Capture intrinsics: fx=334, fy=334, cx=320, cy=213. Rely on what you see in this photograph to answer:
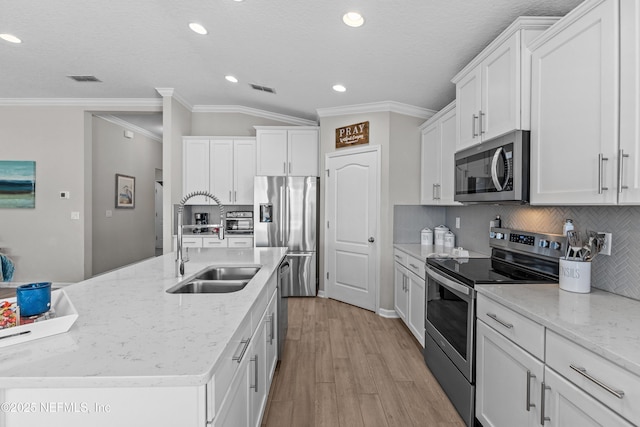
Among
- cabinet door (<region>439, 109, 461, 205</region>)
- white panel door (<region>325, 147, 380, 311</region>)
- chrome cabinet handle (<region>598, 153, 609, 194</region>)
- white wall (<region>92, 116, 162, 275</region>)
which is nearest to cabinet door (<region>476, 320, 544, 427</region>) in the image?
chrome cabinet handle (<region>598, 153, 609, 194</region>)

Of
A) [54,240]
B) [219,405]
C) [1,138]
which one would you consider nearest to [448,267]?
[219,405]

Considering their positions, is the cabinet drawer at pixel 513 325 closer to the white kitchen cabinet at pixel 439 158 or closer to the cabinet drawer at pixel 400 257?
the white kitchen cabinet at pixel 439 158

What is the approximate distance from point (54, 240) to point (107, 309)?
497 centimetres

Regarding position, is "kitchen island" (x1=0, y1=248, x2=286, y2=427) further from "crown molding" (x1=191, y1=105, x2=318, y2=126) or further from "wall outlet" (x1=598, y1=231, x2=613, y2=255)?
"crown molding" (x1=191, y1=105, x2=318, y2=126)

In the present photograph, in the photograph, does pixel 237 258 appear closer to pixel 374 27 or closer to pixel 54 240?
pixel 374 27

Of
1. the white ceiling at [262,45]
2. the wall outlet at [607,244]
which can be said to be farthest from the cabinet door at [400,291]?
the white ceiling at [262,45]

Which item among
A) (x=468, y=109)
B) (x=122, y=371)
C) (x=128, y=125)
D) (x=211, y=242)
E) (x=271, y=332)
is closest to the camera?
(x=122, y=371)

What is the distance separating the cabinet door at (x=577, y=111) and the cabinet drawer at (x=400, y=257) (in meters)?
1.71

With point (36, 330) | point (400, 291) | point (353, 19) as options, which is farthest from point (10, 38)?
point (400, 291)

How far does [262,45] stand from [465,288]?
267 cm

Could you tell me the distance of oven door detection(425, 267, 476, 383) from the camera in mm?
1899

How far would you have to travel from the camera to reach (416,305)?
3078 millimetres

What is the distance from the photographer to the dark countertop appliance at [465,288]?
6.23 feet

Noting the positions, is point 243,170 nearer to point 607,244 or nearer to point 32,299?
point 32,299
